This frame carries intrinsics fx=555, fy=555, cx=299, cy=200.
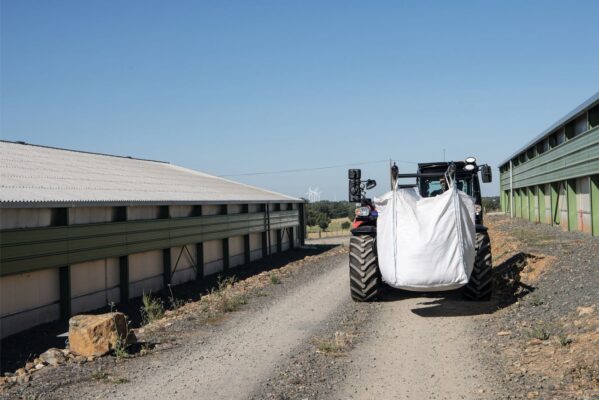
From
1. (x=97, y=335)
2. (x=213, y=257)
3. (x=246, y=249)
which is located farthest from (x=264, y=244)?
(x=97, y=335)

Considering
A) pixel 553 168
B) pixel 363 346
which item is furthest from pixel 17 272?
pixel 553 168

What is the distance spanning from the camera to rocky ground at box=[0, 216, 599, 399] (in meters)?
7.07

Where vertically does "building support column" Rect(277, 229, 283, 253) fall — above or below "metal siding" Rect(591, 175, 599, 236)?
below

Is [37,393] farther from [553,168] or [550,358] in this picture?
[553,168]

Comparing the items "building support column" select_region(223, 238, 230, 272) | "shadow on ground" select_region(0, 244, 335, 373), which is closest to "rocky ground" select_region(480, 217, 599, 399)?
"shadow on ground" select_region(0, 244, 335, 373)

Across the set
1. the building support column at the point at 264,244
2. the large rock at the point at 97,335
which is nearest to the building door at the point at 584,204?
the building support column at the point at 264,244

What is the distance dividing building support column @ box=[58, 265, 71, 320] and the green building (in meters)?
16.8

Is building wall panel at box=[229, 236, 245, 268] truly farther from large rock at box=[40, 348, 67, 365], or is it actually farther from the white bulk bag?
large rock at box=[40, 348, 67, 365]

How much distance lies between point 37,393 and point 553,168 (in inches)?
1006

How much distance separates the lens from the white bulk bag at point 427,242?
33.8 feet

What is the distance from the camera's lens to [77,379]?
8.05m

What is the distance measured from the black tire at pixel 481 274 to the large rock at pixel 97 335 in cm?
719

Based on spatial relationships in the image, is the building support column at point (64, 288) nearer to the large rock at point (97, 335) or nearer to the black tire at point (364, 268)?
the large rock at point (97, 335)

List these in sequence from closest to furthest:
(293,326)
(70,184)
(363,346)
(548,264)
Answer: (363,346) → (293,326) → (548,264) → (70,184)
